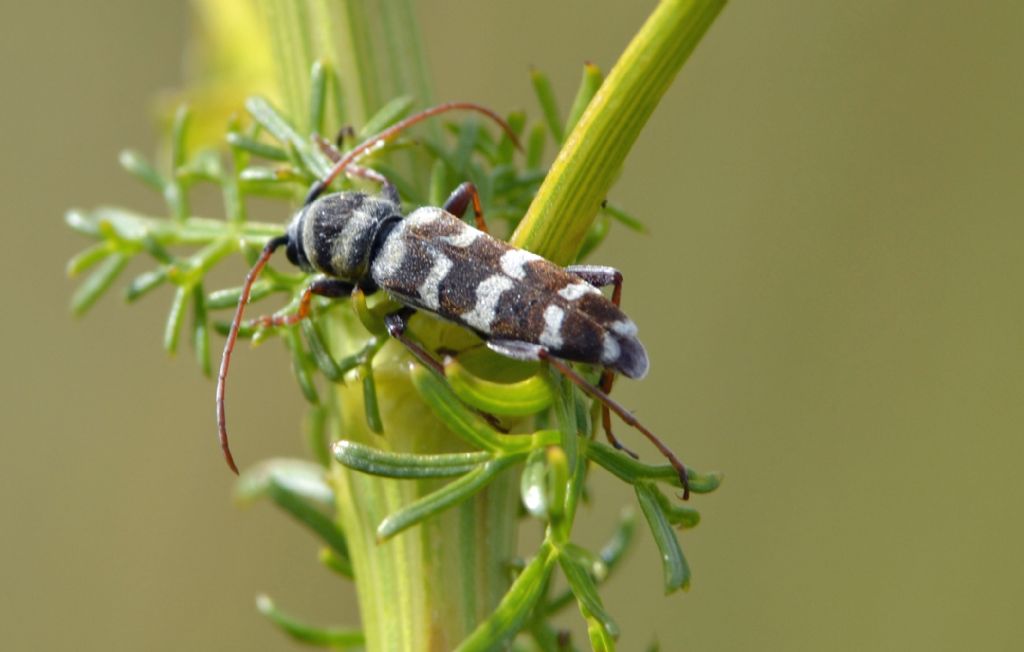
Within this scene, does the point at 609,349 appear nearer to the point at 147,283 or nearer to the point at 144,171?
the point at 147,283

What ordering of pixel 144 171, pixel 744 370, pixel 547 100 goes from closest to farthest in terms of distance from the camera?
pixel 547 100
pixel 144 171
pixel 744 370

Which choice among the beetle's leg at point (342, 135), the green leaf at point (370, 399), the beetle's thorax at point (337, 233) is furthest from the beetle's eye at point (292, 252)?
the green leaf at point (370, 399)

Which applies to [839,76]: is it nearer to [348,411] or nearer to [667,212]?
[667,212]

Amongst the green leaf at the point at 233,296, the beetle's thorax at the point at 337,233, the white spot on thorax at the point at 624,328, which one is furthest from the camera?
the beetle's thorax at the point at 337,233

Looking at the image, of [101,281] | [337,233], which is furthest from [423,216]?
[101,281]

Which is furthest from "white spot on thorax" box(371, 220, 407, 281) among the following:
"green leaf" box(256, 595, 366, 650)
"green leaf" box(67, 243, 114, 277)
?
"green leaf" box(256, 595, 366, 650)

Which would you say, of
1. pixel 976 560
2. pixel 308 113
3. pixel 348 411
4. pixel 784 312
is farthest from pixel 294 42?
pixel 976 560

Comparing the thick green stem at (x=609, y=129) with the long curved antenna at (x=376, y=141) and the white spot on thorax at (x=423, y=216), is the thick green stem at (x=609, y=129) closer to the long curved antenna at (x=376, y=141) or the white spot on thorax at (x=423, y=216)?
the long curved antenna at (x=376, y=141)

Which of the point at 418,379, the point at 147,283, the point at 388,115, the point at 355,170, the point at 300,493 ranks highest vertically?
the point at 388,115
